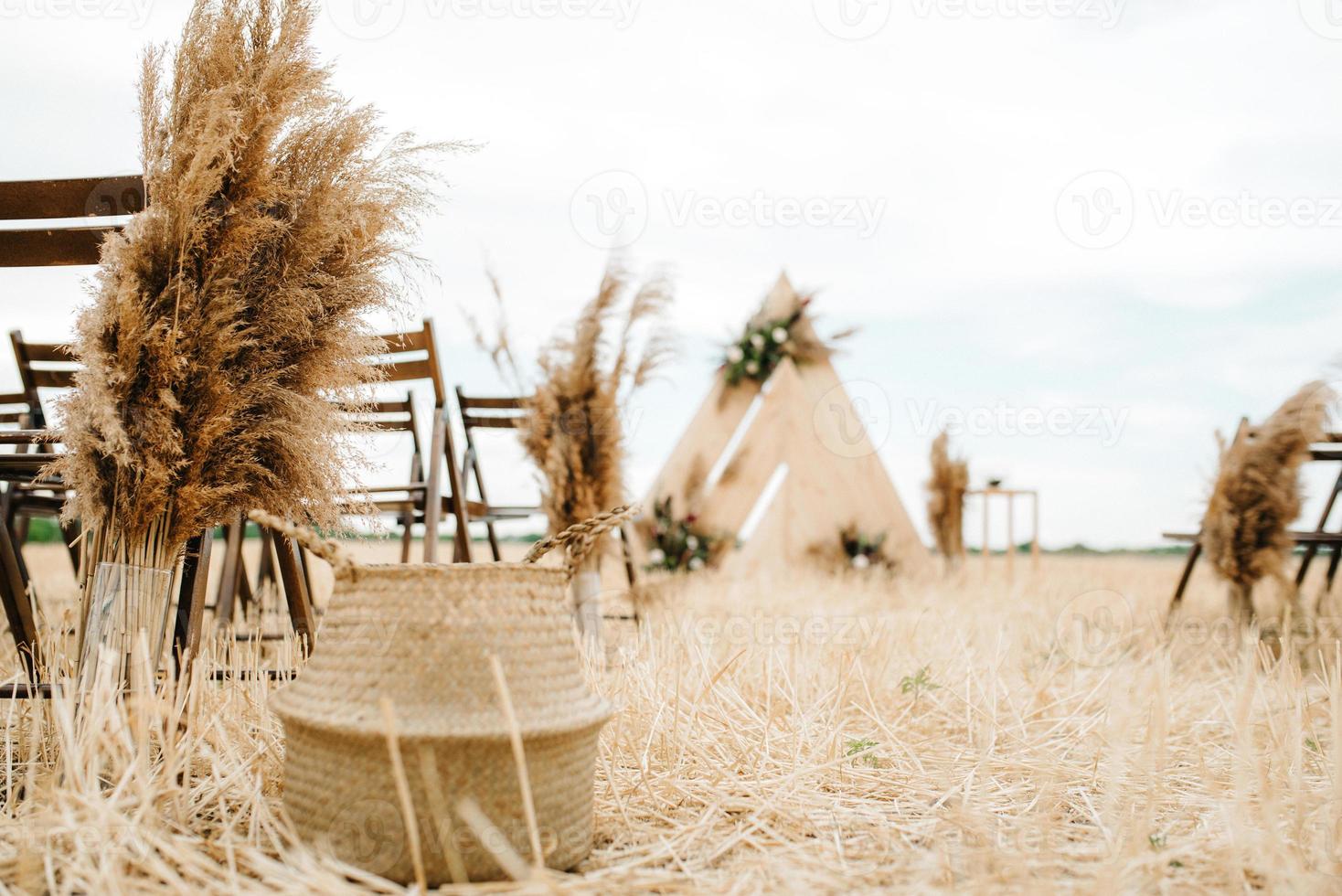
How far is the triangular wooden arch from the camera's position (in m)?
6.97

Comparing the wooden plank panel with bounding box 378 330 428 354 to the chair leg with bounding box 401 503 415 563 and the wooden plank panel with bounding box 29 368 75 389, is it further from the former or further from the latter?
the wooden plank panel with bounding box 29 368 75 389

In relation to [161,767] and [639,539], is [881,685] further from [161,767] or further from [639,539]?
[639,539]

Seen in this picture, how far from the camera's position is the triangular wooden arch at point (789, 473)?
6969 mm

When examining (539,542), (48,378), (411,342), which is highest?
(411,342)

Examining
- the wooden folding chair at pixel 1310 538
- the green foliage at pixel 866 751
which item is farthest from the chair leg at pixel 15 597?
the wooden folding chair at pixel 1310 538

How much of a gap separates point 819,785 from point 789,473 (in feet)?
17.5

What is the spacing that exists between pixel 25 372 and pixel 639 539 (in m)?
4.00

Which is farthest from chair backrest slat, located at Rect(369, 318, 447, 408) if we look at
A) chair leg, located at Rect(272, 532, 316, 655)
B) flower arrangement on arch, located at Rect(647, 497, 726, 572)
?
flower arrangement on arch, located at Rect(647, 497, 726, 572)

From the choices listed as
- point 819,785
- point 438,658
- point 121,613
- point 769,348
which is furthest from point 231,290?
point 769,348

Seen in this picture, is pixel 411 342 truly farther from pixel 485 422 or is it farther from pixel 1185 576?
pixel 1185 576

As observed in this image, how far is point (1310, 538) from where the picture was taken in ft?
13.5

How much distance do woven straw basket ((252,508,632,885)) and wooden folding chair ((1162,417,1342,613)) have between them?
3.92 meters

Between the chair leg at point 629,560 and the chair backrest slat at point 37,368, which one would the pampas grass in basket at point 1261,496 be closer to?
the chair leg at point 629,560

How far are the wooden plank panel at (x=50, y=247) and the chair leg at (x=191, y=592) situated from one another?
0.65 metres
